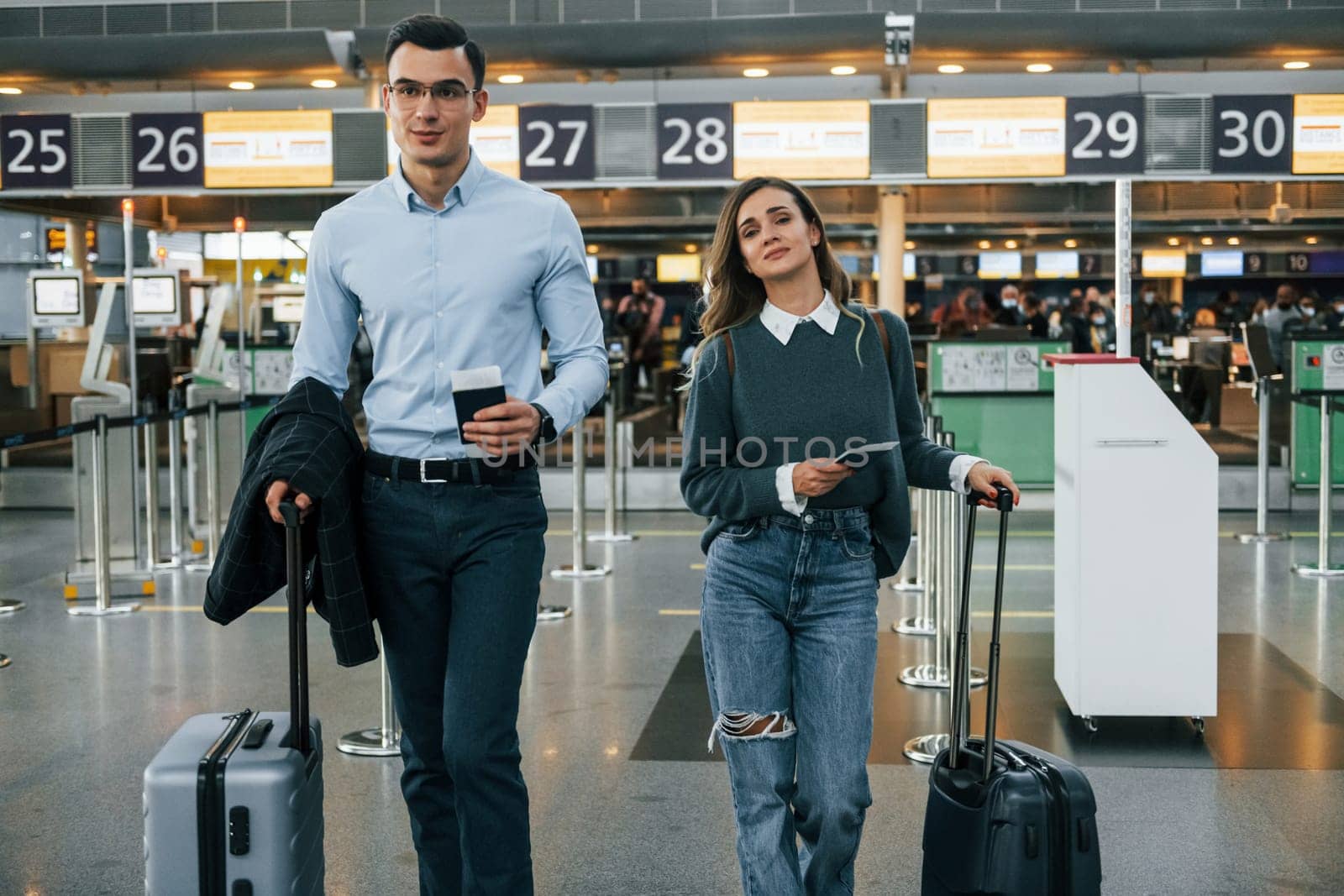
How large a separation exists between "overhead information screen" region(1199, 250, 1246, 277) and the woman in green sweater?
24813 mm

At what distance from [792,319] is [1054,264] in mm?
24855

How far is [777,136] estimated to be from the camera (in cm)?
1039

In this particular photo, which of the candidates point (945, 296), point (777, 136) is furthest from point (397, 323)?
point (945, 296)

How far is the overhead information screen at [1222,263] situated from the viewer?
2572 centimetres

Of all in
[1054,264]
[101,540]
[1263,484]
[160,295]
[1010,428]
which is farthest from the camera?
[1054,264]

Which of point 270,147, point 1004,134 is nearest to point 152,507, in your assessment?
point 270,147

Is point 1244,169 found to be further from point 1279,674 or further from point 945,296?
point 945,296

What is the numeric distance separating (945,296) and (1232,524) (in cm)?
1767

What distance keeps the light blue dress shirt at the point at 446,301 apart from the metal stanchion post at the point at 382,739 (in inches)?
84.9

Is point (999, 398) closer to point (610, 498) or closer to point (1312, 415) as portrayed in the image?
point (1312, 415)

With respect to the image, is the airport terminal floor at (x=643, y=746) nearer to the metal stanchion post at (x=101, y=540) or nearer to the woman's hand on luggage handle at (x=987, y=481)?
the metal stanchion post at (x=101, y=540)

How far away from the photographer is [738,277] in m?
2.80

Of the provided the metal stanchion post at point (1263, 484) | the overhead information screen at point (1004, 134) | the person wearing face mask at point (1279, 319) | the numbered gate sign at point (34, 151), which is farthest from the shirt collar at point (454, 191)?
the person wearing face mask at point (1279, 319)

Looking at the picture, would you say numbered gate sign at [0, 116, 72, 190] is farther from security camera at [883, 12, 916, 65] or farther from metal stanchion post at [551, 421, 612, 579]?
security camera at [883, 12, 916, 65]
